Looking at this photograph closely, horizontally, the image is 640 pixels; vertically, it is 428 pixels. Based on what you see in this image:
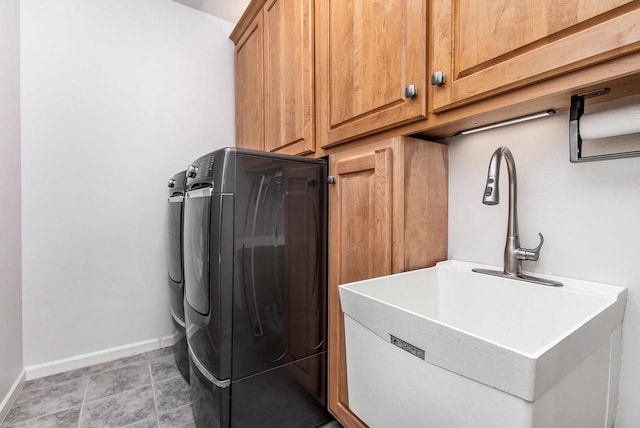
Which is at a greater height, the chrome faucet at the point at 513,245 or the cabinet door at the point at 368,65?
the cabinet door at the point at 368,65

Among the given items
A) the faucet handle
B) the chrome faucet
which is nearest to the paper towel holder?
the chrome faucet

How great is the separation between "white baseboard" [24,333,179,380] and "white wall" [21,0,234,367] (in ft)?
0.12

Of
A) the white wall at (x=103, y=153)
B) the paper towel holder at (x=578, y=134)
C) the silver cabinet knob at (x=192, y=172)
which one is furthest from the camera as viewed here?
the white wall at (x=103, y=153)

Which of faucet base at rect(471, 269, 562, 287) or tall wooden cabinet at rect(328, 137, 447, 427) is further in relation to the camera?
tall wooden cabinet at rect(328, 137, 447, 427)

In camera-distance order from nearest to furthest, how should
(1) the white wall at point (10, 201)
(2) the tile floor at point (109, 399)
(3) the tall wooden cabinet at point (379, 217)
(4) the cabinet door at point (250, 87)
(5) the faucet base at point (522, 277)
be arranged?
(5) the faucet base at point (522, 277) < (3) the tall wooden cabinet at point (379, 217) < (2) the tile floor at point (109, 399) < (1) the white wall at point (10, 201) < (4) the cabinet door at point (250, 87)

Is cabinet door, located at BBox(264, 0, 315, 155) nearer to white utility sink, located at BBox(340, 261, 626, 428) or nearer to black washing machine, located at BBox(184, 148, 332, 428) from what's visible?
black washing machine, located at BBox(184, 148, 332, 428)

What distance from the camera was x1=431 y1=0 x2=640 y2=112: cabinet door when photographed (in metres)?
0.58

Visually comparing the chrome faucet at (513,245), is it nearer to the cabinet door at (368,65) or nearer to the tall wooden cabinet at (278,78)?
the cabinet door at (368,65)

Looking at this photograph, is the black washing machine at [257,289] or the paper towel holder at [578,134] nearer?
the paper towel holder at [578,134]

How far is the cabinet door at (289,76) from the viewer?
143 cm

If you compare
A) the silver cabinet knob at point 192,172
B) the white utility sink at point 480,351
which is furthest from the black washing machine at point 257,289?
the white utility sink at point 480,351

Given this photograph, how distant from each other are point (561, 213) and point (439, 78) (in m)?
0.57

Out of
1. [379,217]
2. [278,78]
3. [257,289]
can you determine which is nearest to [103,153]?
[278,78]

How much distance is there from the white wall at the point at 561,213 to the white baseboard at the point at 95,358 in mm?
1815
